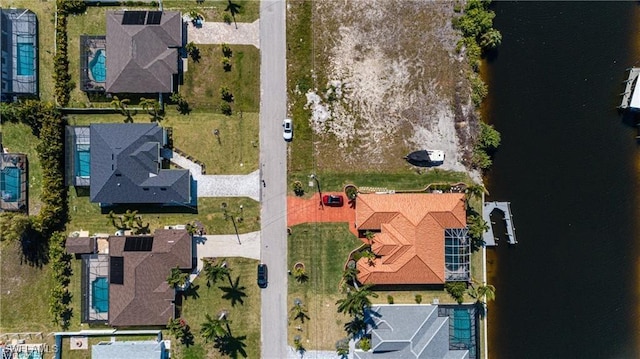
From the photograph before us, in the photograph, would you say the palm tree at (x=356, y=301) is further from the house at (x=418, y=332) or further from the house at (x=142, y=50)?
the house at (x=142, y=50)

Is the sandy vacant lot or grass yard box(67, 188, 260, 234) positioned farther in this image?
the sandy vacant lot

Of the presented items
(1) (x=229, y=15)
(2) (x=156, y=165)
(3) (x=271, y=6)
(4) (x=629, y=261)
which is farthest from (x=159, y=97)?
(4) (x=629, y=261)

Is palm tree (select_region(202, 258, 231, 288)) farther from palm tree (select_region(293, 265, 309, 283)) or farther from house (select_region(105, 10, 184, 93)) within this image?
house (select_region(105, 10, 184, 93))

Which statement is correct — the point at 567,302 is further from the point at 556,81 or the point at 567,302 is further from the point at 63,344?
the point at 63,344

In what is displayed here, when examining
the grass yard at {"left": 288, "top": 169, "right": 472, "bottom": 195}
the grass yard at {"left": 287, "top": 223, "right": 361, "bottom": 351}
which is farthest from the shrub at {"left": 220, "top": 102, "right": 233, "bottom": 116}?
the grass yard at {"left": 287, "top": 223, "right": 361, "bottom": 351}

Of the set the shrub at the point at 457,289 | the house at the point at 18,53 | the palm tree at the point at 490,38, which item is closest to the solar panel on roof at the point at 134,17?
the house at the point at 18,53
